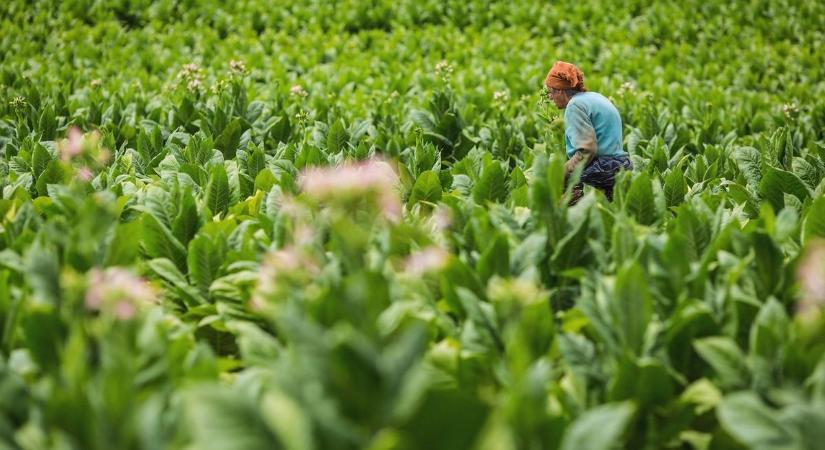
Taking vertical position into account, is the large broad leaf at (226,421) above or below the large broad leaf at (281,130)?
above

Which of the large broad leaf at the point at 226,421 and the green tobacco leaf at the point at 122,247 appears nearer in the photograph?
the large broad leaf at the point at 226,421

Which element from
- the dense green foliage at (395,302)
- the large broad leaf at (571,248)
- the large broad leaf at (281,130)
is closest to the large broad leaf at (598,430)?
the dense green foliage at (395,302)

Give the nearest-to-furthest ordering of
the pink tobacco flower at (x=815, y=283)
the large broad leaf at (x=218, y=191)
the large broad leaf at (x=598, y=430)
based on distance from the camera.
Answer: the large broad leaf at (x=598, y=430), the pink tobacco flower at (x=815, y=283), the large broad leaf at (x=218, y=191)

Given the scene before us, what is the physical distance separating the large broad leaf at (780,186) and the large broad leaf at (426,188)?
1.61 m

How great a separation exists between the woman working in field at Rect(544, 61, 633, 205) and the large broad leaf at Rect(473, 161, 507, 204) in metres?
1.11

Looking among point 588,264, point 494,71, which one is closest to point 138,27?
point 494,71

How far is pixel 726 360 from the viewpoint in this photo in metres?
1.90

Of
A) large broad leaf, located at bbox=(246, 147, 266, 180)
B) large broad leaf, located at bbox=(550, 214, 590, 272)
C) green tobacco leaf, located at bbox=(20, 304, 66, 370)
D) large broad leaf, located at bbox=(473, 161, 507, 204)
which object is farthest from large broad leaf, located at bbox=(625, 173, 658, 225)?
large broad leaf, located at bbox=(246, 147, 266, 180)

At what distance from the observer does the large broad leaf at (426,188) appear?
3.73 meters

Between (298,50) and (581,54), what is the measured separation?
4.62 metres

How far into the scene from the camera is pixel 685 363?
6.82 ft

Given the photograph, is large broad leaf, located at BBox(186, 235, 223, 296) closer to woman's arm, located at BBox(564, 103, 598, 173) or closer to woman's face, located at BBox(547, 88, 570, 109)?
woman's arm, located at BBox(564, 103, 598, 173)

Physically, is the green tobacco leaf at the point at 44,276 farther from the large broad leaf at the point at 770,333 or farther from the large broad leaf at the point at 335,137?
the large broad leaf at the point at 335,137

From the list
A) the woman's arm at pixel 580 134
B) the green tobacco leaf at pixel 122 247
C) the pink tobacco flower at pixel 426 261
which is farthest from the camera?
the woman's arm at pixel 580 134
